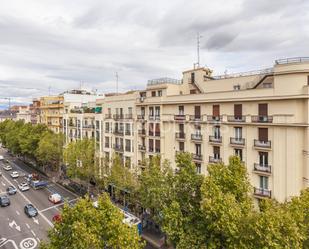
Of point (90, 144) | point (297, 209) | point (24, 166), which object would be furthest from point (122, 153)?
point (24, 166)

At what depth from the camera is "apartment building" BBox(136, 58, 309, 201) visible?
24.3 m

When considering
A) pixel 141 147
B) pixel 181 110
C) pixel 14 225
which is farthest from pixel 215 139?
pixel 14 225

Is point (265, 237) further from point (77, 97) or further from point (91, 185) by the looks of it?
point (77, 97)

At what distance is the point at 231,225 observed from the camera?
16344 mm

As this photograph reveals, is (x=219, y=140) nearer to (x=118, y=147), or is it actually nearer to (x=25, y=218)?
(x=118, y=147)

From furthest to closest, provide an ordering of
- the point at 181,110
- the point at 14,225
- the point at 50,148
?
the point at 50,148, the point at 181,110, the point at 14,225

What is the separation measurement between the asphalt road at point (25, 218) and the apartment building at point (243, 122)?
17388 millimetres

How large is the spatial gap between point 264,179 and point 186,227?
11.8 m

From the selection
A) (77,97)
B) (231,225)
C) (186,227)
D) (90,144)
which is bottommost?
(186,227)

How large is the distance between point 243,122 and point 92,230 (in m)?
20.0

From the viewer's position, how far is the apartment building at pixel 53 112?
6781cm

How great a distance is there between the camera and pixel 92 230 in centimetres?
1548

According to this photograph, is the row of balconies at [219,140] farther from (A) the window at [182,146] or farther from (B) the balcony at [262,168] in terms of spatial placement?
(B) the balcony at [262,168]

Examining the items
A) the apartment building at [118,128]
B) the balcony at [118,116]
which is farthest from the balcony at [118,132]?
the balcony at [118,116]
